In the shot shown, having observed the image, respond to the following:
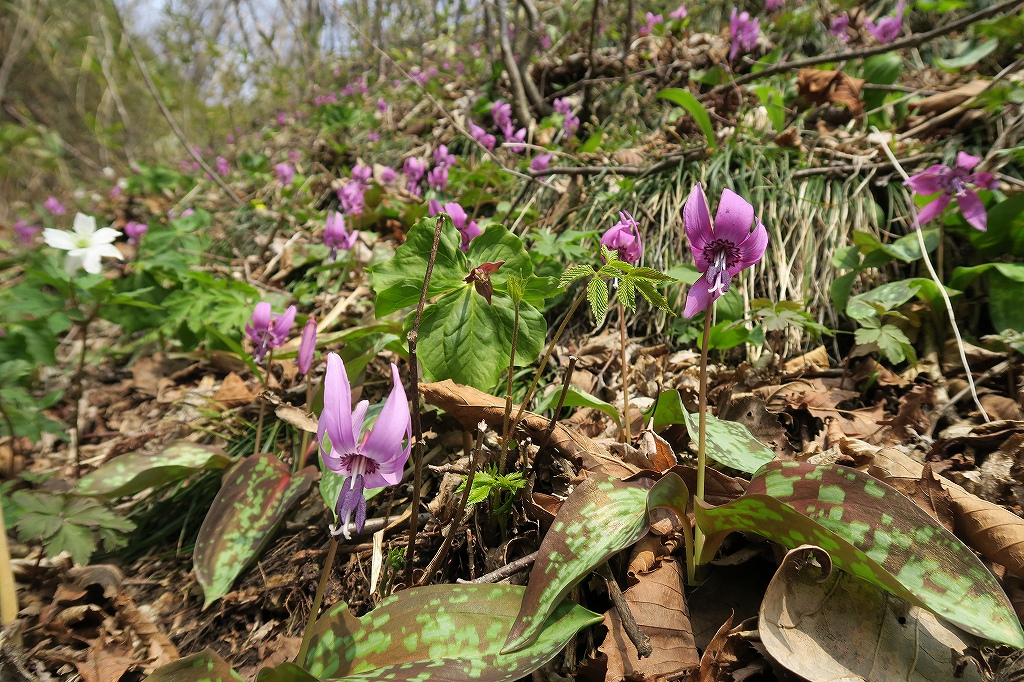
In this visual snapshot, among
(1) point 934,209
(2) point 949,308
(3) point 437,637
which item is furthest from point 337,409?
(1) point 934,209

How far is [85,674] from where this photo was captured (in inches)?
51.4

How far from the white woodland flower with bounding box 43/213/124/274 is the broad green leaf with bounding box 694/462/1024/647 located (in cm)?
A: 260

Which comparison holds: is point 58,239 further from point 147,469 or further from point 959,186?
point 959,186

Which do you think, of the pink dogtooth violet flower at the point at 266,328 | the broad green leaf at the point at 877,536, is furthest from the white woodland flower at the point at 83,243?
the broad green leaf at the point at 877,536

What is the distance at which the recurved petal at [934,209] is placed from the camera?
78.1 inches

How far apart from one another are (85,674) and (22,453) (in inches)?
79.4

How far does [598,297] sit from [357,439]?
1.65 feet

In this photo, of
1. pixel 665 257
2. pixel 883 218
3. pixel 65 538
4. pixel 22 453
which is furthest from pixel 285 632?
pixel 883 218

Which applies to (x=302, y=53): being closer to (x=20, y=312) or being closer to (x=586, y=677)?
(x=20, y=312)

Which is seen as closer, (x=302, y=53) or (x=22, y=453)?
(x=22, y=453)

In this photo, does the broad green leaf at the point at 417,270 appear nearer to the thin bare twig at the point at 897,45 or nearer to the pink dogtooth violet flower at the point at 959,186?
the pink dogtooth violet flower at the point at 959,186

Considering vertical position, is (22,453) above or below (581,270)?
below

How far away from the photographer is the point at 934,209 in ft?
6.63

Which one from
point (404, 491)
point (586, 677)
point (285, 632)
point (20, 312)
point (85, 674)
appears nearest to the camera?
point (586, 677)
